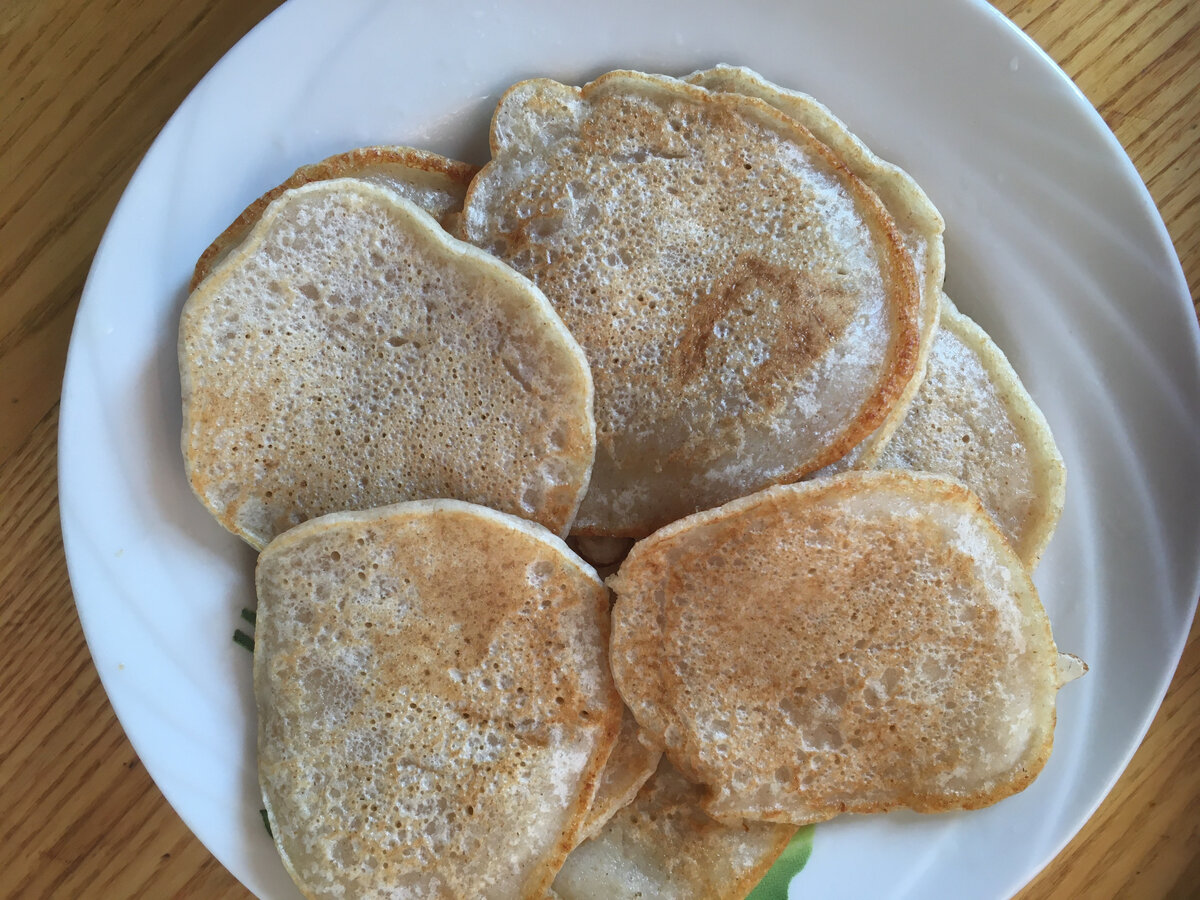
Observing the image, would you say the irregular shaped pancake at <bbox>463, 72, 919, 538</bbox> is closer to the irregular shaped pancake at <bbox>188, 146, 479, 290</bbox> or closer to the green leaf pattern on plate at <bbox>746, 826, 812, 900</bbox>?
the irregular shaped pancake at <bbox>188, 146, 479, 290</bbox>

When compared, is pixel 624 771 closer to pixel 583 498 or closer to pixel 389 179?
pixel 583 498

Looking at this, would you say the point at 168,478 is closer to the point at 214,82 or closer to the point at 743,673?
the point at 214,82

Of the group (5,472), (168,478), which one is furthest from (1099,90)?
(5,472)

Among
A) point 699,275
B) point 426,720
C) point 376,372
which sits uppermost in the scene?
point 699,275

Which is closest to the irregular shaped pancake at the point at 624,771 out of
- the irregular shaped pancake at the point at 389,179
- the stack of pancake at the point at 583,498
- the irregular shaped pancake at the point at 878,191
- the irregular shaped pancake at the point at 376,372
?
the stack of pancake at the point at 583,498

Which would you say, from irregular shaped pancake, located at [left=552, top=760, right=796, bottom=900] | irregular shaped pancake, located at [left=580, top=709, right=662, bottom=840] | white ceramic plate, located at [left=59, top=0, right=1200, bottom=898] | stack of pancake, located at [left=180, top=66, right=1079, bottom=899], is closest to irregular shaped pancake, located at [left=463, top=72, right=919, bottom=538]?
stack of pancake, located at [left=180, top=66, right=1079, bottom=899]

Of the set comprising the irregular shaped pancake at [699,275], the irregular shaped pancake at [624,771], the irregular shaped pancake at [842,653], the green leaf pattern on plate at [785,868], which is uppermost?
the irregular shaped pancake at [699,275]

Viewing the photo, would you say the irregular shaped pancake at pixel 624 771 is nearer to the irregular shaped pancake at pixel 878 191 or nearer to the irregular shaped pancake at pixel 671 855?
the irregular shaped pancake at pixel 671 855

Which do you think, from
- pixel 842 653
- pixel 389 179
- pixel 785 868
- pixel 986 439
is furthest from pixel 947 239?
pixel 785 868
